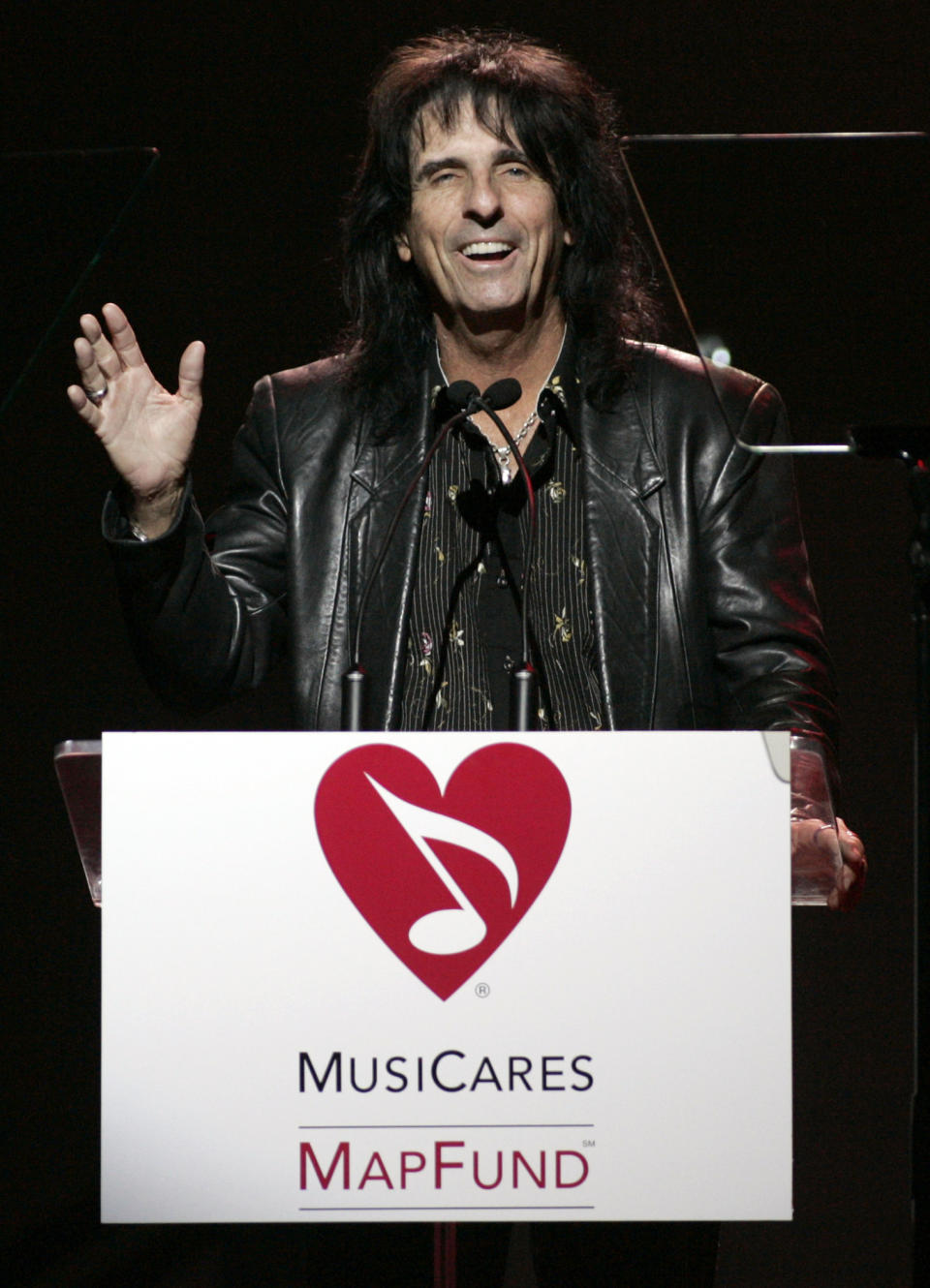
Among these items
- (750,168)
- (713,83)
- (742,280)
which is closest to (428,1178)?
(742,280)

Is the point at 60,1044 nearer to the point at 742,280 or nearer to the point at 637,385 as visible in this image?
the point at 637,385

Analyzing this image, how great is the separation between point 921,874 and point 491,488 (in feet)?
3.02

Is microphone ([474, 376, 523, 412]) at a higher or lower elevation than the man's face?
lower

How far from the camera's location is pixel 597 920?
1208mm

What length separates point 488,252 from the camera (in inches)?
76.4

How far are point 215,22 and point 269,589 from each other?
4.25ft

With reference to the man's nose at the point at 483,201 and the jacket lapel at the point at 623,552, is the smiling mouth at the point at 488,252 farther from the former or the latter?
the jacket lapel at the point at 623,552

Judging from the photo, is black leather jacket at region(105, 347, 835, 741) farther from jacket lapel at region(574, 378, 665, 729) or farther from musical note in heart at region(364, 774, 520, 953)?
musical note in heart at region(364, 774, 520, 953)

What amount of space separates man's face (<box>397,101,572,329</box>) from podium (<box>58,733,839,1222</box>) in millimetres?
891

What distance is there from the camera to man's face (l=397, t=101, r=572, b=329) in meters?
1.93

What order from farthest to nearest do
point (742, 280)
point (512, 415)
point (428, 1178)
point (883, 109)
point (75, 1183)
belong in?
point (75, 1183), point (883, 109), point (512, 415), point (742, 280), point (428, 1178)

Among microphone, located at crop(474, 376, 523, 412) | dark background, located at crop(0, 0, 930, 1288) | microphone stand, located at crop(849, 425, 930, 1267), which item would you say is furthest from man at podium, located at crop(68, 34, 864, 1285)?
dark background, located at crop(0, 0, 930, 1288)

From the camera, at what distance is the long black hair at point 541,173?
1.98 meters

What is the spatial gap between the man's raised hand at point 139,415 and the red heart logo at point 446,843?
591 mm
